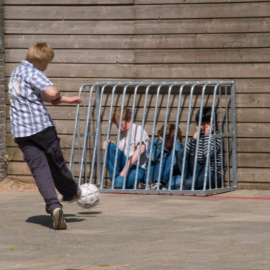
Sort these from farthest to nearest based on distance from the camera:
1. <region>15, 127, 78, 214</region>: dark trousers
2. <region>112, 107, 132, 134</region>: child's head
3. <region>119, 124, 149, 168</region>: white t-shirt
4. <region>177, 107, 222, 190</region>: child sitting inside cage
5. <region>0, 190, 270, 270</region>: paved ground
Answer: <region>112, 107, 132, 134</region>: child's head
<region>119, 124, 149, 168</region>: white t-shirt
<region>177, 107, 222, 190</region>: child sitting inside cage
<region>15, 127, 78, 214</region>: dark trousers
<region>0, 190, 270, 270</region>: paved ground

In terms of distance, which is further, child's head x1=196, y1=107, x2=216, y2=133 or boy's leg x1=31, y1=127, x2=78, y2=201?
child's head x1=196, y1=107, x2=216, y2=133

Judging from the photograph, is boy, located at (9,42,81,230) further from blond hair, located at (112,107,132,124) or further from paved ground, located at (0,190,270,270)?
blond hair, located at (112,107,132,124)

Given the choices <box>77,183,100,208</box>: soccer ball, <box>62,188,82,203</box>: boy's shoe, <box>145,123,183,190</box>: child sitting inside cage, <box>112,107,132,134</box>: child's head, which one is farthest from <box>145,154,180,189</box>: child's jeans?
<box>62,188,82,203</box>: boy's shoe

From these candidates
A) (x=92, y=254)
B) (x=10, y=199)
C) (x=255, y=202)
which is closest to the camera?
(x=92, y=254)

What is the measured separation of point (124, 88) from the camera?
1034cm

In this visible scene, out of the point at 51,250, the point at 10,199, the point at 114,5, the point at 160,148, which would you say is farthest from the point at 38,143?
the point at 114,5

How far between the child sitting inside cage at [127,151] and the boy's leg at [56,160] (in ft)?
9.02

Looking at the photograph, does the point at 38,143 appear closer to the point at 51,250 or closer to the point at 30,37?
the point at 51,250

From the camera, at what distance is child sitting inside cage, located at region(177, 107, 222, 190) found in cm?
971

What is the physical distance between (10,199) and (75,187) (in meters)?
2.25

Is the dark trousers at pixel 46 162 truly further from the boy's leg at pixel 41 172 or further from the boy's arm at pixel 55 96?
the boy's arm at pixel 55 96

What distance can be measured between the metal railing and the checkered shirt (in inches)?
122

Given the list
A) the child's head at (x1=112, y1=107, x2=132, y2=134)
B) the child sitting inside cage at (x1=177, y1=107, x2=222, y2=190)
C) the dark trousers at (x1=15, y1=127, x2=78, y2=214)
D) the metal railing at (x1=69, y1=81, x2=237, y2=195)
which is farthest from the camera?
the child's head at (x1=112, y1=107, x2=132, y2=134)

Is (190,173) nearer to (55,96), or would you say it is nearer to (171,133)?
(171,133)
